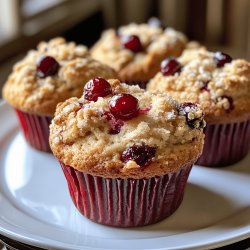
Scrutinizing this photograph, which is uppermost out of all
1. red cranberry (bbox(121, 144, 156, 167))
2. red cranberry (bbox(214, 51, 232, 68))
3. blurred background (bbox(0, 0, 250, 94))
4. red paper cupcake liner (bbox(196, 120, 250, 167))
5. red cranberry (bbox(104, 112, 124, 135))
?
red cranberry (bbox(104, 112, 124, 135))

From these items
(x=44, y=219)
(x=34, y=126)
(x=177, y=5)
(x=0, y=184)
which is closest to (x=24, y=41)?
(x=177, y=5)

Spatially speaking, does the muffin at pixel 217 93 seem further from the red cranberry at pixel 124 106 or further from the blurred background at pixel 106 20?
the blurred background at pixel 106 20

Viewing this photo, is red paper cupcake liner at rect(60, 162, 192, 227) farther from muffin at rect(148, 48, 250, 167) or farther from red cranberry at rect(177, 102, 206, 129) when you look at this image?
muffin at rect(148, 48, 250, 167)

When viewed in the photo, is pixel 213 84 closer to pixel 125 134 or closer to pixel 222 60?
pixel 222 60

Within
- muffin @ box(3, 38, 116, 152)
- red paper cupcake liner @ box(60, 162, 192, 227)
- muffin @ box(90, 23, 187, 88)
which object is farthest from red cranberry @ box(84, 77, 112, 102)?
muffin @ box(90, 23, 187, 88)

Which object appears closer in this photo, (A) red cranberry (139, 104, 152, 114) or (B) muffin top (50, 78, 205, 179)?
(B) muffin top (50, 78, 205, 179)
